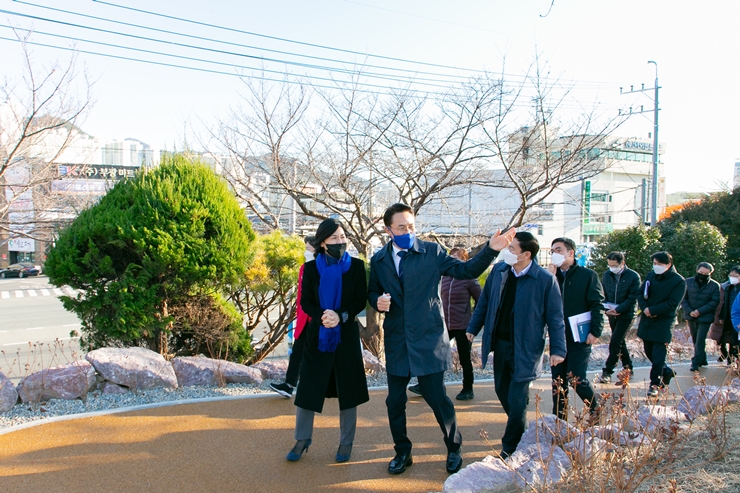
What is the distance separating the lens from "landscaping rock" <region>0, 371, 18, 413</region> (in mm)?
4945

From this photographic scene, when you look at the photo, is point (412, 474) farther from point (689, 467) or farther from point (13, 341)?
point (13, 341)

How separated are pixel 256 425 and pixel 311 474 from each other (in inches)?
43.3

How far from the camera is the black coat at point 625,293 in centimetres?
650

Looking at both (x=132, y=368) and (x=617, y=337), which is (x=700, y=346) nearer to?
(x=617, y=337)

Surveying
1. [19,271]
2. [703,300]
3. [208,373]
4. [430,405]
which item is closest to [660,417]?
[430,405]

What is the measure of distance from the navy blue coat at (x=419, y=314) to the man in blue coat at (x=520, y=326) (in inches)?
18.5

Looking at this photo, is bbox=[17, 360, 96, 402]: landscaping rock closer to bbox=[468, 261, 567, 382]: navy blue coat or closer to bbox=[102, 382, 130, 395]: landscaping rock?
bbox=[102, 382, 130, 395]: landscaping rock

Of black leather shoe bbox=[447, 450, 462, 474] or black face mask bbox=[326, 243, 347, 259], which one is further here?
black face mask bbox=[326, 243, 347, 259]

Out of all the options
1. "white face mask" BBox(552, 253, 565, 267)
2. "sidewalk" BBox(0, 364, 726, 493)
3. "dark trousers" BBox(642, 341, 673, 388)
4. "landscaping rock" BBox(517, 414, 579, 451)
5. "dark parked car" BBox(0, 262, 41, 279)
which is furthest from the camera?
"dark parked car" BBox(0, 262, 41, 279)

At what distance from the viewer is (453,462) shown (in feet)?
12.4

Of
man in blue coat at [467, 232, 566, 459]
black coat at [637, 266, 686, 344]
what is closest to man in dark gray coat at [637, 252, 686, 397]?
black coat at [637, 266, 686, 344]

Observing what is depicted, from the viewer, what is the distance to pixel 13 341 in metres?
16.6

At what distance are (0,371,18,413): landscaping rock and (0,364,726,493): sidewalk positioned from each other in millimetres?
651

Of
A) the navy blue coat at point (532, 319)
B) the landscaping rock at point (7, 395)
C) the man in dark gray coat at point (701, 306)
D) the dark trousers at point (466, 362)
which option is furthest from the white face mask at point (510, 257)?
the man in dark gray coat at point (701, 306)
